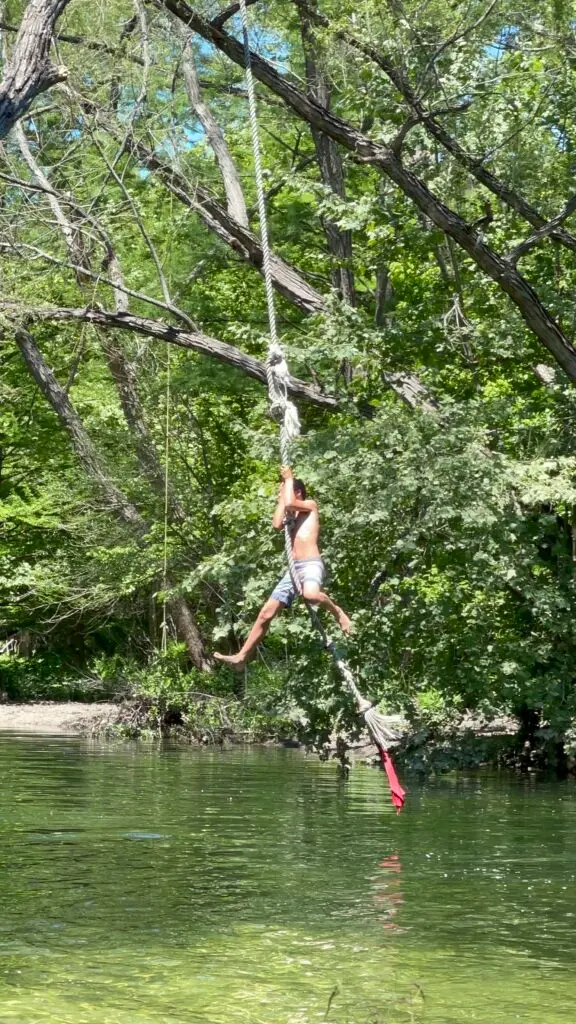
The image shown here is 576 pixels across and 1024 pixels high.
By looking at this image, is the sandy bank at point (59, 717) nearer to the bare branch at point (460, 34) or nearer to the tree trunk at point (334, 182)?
the tree trunk at point (334, 182)

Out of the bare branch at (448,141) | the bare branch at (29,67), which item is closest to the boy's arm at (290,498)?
the bare branch at (29,67)

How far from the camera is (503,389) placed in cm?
2380

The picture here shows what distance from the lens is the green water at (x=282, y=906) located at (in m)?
6.55

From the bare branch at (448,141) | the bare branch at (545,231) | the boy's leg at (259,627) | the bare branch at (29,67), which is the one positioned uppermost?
the bare branch at (448,141)

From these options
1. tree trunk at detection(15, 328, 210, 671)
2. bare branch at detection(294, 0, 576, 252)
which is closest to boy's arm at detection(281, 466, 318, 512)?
bare branch at detection(294, 0, 576, 252)

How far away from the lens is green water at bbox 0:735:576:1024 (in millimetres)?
6547

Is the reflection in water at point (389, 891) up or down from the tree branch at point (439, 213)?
down

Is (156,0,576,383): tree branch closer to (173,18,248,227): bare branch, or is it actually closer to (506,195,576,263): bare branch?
(506,195,576,263): bare branch

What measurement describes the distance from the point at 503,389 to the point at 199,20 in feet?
25.5

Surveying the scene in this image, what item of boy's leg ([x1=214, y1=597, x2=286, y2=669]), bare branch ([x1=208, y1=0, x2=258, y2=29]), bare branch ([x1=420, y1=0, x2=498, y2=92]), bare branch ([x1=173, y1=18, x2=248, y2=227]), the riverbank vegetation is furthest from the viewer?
bare branch ([x1=173, y1=18, x2=248, y2=227])

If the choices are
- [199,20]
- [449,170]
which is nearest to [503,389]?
[449,170]

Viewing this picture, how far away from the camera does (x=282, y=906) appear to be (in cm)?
901

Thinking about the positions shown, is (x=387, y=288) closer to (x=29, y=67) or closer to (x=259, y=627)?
(x=259, y=627)

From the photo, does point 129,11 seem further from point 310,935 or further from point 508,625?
point 310,935
